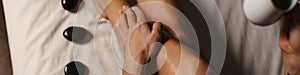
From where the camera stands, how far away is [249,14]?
1.63 feet

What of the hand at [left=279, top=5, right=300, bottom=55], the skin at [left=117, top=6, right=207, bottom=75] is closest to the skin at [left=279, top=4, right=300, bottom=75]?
the hand at [left=279, top=5, right=300, bottom=55]

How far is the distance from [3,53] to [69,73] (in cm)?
29

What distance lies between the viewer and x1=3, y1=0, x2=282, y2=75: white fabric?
2.48 feet

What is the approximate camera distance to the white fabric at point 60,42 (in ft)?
2.48

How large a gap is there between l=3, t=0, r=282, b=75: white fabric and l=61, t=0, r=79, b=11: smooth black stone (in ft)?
0.04

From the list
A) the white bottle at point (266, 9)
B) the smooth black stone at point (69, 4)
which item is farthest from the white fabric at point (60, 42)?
the white bottle at point (266, 9)

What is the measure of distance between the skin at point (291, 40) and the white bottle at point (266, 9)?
0.30 feet

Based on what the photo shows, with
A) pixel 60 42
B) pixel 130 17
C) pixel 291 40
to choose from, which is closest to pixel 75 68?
pixel 60 42

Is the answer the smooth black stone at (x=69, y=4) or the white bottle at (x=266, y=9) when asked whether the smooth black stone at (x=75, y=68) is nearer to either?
the smooth black stone at (x=69, y=4)

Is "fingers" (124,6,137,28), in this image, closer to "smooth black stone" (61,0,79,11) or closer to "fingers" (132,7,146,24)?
"fingers" (132,7,146,24)

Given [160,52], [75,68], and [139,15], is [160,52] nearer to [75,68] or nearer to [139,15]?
[139,15]

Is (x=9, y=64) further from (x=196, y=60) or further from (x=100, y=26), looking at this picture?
(x=196, y=60)

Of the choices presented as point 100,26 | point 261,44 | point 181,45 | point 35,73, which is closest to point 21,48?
point 35,73

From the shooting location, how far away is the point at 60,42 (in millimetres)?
759
